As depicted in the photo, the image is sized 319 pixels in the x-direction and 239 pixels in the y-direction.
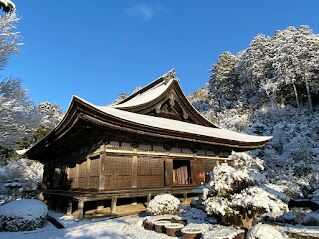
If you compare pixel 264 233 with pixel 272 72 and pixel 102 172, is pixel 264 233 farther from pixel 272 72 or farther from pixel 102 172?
pixel 272 72

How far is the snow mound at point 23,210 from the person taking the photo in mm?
9773

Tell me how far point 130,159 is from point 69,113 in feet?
11.4

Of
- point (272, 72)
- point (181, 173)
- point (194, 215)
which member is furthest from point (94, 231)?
point (272, 72)

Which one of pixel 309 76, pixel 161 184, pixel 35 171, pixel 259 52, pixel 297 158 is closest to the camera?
pixel 161 184

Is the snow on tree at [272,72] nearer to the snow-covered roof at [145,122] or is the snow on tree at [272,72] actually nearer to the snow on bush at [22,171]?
the snow-covered roof at [145,122]

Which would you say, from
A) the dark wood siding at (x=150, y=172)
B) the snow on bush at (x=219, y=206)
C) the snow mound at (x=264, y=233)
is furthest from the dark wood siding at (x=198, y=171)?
the snow mound at (x=264, y=233)

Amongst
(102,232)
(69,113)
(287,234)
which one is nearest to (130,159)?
(69,113)

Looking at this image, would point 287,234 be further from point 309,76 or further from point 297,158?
point 309,76

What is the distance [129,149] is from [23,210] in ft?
16.3

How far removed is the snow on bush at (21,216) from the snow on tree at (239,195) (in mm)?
5821

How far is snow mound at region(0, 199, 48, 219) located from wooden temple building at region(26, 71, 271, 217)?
1.53 meters

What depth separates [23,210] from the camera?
994cm

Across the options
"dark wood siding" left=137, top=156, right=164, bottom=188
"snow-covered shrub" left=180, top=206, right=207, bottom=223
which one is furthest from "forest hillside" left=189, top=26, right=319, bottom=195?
"snow-covered shrub" left=180, top=206, right=207, bottom=223

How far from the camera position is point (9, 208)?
391 inches
